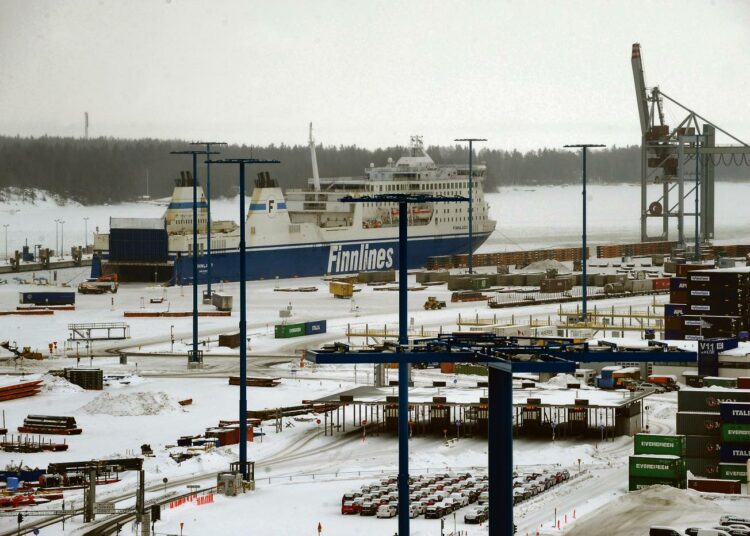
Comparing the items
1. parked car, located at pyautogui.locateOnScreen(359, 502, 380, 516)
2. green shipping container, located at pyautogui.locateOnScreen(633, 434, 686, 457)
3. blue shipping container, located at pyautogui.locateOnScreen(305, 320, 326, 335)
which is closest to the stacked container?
green shipping container, located at pyautogui.locateOnScreen(633, 434, 686, 457)

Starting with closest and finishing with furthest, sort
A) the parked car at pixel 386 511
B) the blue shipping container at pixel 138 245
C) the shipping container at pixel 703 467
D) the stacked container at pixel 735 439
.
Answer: the parked car at pixel 386 511, the stacked container at pixel 735 439, the shipping container at pixel 703 467, the blue shipping container at pixel 138 245

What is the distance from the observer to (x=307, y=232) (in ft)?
367

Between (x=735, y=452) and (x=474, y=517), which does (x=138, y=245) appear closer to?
(x=735, y=452)

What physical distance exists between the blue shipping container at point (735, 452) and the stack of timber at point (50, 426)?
18.5m

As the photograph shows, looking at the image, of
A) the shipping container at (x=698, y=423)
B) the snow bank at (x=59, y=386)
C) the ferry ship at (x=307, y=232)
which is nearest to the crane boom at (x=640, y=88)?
the ferry ship at (x=307, y=232)

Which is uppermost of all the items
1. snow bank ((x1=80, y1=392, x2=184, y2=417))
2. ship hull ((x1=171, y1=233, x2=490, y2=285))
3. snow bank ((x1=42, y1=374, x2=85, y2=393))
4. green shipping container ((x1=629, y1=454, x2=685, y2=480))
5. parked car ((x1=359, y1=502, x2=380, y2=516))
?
ship hull ((x1=171, y1=233, x2=490, y2=285))

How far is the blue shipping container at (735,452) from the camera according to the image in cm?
3909

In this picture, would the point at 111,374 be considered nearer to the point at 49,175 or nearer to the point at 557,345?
the point at 557,345

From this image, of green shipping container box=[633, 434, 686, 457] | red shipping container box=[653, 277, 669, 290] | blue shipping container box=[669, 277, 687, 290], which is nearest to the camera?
green shipping container box=[633, 434, 686, 457]

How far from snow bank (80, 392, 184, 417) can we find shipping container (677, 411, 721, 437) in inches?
640

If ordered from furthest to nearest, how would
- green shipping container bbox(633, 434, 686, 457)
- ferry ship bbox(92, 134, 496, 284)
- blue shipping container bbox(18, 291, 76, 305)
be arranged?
ferry ship bbox(92, 134, 496, 284), blue shipping container bbox(18, 291, 76, 305), green shipping container bbox(633, 434, 686, 457)

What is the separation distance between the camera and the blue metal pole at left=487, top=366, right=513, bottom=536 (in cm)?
2550

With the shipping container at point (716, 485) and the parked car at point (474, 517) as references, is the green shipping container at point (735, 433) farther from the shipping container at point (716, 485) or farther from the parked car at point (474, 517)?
the parked car at point (474, 517)

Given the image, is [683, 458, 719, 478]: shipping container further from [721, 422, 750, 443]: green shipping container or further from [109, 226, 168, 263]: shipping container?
[109, 226, 168, 263]: shipping container
